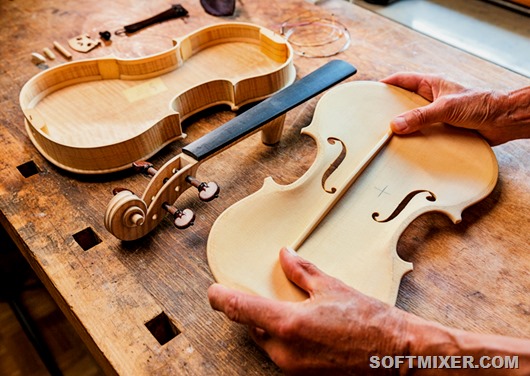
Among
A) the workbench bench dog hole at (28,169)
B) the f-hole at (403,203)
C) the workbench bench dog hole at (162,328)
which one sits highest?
the f-hole at (403,203)

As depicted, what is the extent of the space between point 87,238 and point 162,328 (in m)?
0.35

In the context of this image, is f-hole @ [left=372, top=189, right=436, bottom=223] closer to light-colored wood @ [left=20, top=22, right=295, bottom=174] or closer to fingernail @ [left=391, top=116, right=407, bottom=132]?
fingernail @ [left=391, top=116, right=407, bottom=132]

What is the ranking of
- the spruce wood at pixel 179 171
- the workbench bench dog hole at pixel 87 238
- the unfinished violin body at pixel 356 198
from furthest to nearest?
the workbench bench dog hole at pixel 87 238
the spruce wood at pixel 179 171
the unfinished violin body at pixel 356 198

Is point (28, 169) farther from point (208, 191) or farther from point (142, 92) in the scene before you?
point (208, 191)

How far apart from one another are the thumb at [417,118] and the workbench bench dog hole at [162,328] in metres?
0.81

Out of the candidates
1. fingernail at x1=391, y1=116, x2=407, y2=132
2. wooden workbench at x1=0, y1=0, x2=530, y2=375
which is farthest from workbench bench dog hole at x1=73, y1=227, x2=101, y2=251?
fingernail at x1=391, y1=116, x2=407, y2=132

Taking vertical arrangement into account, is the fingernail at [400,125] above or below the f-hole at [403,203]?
above

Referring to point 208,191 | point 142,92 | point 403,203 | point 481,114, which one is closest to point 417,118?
point 481,114

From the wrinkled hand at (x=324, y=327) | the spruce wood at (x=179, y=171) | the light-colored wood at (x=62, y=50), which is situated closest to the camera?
the wrinkled hand at (x=324, y=327)

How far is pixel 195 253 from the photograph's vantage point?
121 cm

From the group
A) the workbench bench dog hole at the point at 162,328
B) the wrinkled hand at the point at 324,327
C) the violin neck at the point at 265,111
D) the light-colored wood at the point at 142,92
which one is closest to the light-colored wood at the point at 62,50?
the light-colored wood at the point at 142,92

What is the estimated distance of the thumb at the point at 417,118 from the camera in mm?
1347

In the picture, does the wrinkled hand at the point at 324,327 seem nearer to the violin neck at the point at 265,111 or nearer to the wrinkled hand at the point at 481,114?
the violin neck at the point at 265,111

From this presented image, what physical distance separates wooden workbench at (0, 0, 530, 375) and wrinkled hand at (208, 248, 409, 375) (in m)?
0.12
